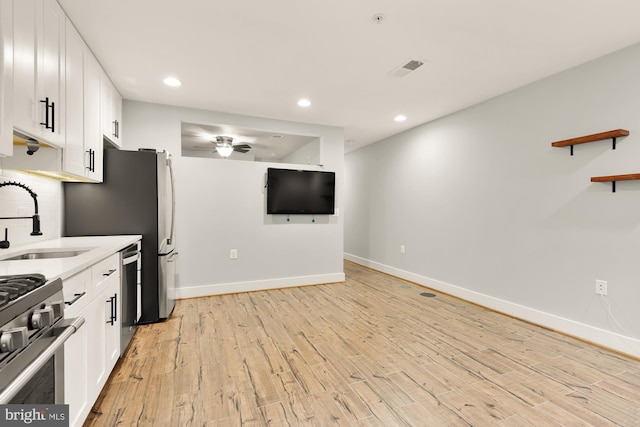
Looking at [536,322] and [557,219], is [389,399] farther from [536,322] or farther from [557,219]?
[557,219]

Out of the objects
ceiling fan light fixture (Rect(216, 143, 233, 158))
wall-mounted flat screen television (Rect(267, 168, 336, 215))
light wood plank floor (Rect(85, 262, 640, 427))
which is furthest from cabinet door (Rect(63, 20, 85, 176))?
ceiling fan light fixture (Rect(216, 143, 233, 158))

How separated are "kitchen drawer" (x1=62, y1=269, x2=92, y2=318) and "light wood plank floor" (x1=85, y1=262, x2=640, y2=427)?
713mm

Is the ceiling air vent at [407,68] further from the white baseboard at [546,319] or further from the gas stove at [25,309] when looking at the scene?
the gas stove at [25,309]

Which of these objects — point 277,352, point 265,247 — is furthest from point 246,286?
point 277,352

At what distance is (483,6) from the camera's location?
6.66 ft

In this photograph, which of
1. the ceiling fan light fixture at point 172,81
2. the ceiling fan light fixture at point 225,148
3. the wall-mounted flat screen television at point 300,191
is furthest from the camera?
the ceiling fan light fixture at point 225,148

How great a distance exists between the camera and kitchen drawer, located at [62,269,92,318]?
1377 millimetres

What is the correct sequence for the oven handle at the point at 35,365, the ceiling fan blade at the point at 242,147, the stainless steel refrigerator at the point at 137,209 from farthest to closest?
the ceiling fan blade at the point at 242,147
the stainless steel refrigerator at the point at 137,209
the oven handle at the point at 35,365

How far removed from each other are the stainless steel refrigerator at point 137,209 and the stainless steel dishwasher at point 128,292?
26cm

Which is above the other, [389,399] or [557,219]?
[557,219]

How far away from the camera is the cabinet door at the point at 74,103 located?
83.8 inches

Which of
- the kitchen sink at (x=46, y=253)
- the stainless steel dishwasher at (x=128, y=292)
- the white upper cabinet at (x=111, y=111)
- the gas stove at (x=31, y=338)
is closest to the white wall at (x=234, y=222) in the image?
the white upper cabinet at (x=111, y=111)

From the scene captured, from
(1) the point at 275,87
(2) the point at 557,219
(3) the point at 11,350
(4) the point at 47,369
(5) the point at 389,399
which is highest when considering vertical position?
(1) the point at 275,87

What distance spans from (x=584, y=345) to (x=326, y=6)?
3540 millimetres
